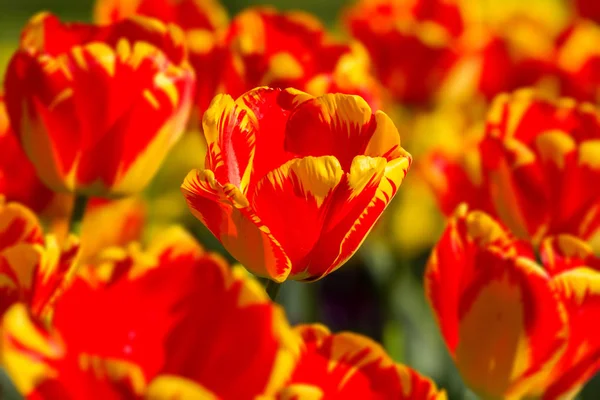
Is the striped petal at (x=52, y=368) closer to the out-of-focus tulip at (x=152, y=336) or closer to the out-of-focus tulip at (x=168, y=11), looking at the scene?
the out-of-focus tulip at (x=152, y=336)

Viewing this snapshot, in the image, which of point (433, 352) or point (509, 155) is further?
point (433, 352)

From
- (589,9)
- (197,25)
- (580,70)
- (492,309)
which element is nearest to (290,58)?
(197,25)

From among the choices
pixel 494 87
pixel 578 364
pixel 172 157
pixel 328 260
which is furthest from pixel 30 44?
pixel 172 157

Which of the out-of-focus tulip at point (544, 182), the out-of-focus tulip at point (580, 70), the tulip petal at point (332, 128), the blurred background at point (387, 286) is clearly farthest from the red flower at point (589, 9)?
the tulip petal at point (332, 128)

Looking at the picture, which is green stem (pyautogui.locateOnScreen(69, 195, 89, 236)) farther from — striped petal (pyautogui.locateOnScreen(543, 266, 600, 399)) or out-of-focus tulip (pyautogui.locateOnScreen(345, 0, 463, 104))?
out-of-focus tulip (pyautogui.locateOnScreen(345, 0, 463, 104))

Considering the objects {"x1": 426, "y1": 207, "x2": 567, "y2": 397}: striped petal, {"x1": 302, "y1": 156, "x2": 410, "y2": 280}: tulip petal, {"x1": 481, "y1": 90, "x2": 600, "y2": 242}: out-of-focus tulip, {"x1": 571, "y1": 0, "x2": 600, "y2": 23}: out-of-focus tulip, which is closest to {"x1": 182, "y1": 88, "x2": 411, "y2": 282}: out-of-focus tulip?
{"x1": 302, "y1": 156, "x2": 410, "y2": 280}: tulip petal

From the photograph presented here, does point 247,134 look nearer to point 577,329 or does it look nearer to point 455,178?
point 577,329

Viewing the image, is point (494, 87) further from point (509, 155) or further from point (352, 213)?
point (352, 213)
